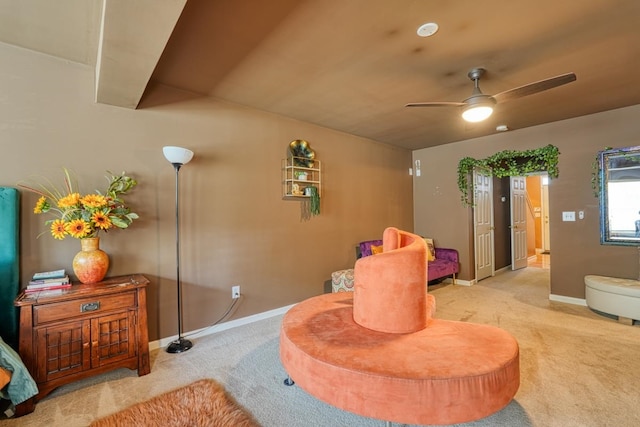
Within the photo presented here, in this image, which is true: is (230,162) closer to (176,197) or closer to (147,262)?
(176,197)

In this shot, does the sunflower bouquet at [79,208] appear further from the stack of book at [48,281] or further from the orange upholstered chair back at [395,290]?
the orange upholstered chair back at [395,290]

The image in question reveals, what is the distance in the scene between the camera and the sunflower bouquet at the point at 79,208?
2113mm

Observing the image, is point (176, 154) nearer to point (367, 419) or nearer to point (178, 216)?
point (178, 216)

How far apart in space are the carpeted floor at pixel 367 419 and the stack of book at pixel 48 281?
2.41 feet

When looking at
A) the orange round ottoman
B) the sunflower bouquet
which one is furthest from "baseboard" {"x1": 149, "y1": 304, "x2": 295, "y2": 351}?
the orange round ottoman

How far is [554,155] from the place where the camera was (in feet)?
13.2

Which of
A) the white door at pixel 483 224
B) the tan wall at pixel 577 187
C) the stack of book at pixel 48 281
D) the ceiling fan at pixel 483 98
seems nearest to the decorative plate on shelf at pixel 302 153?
the ceiling fan at pixel 483 98

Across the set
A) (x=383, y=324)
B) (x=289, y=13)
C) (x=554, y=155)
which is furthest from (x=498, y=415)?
(x=554, y=155)

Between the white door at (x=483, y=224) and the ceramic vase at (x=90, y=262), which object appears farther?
the white door at (x=483, y=224)

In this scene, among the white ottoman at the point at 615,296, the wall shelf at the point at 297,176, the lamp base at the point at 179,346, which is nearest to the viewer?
the lamp base at the point at 179,346

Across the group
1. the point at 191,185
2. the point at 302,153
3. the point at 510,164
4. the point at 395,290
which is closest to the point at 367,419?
the point at 395,290

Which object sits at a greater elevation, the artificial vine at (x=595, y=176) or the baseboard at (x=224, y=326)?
the artificial vine at (x=595, y=176)

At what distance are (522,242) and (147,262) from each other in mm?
7169

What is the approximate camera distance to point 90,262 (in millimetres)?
2221
